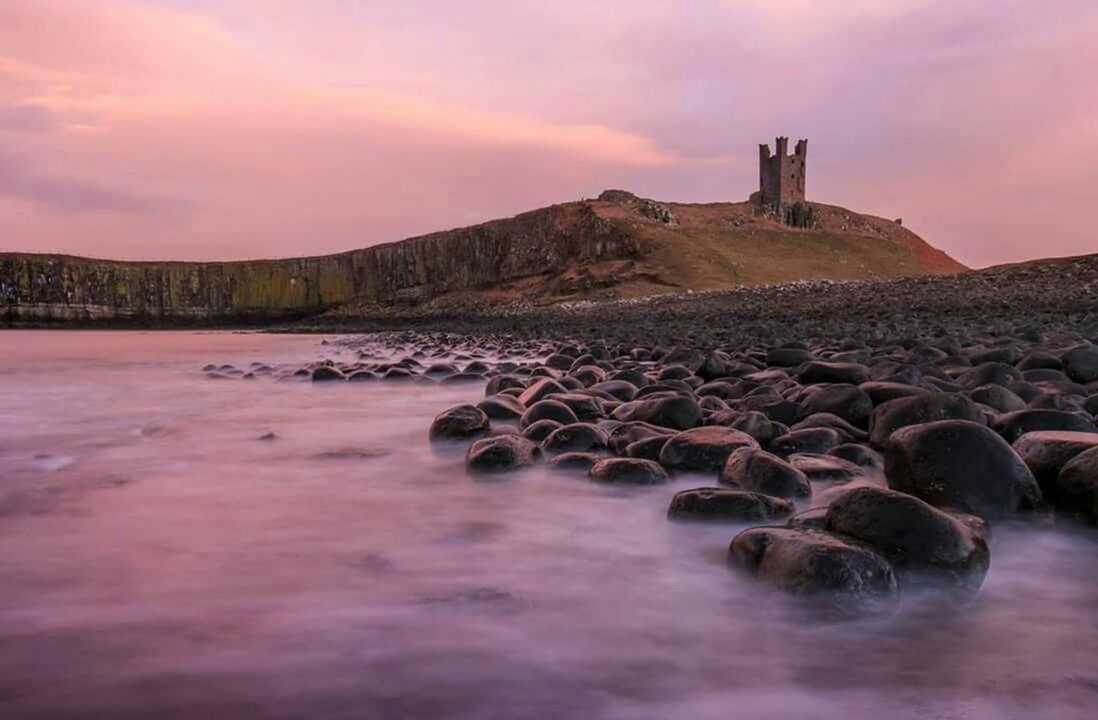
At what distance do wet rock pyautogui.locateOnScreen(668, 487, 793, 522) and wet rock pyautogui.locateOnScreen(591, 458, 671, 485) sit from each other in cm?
48

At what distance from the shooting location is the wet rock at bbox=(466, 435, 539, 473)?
3395mm

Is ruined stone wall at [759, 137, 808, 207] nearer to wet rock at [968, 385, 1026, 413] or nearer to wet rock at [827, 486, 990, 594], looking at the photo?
wet rock at [968, 385, 1026, 413]

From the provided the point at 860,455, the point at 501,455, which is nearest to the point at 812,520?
the point at 860,455

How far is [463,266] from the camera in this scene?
64.1 meters

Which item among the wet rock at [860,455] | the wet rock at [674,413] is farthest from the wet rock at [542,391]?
the wet rock at [860,455]

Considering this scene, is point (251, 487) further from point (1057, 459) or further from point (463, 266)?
point (463, 266)

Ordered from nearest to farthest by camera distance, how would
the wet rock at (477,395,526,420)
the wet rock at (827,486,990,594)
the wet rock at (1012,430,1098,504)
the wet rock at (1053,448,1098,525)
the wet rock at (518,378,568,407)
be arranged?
the wet rock at (827,486,990,594) < the wet rock at (1053,448,1098,525) < the wet rock at (1012,430,1098,504) < the wet rock at (477,395,526,420) < the wet rock at (518,378,568,407)

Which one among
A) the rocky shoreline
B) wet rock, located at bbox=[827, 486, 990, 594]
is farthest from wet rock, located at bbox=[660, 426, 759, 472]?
wet rock, located at bbox=[827, 486, 990, 594]

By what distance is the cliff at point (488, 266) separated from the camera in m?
54.8

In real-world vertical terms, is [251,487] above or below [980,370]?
below

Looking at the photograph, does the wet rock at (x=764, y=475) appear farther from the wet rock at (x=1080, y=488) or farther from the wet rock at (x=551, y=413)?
the wet rock at (x=551, y=413)

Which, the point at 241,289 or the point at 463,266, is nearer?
the point at 463,266

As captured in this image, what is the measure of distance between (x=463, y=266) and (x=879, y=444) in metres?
61.6

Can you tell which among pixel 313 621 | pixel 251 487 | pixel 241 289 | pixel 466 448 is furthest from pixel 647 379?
pixel 241 289
